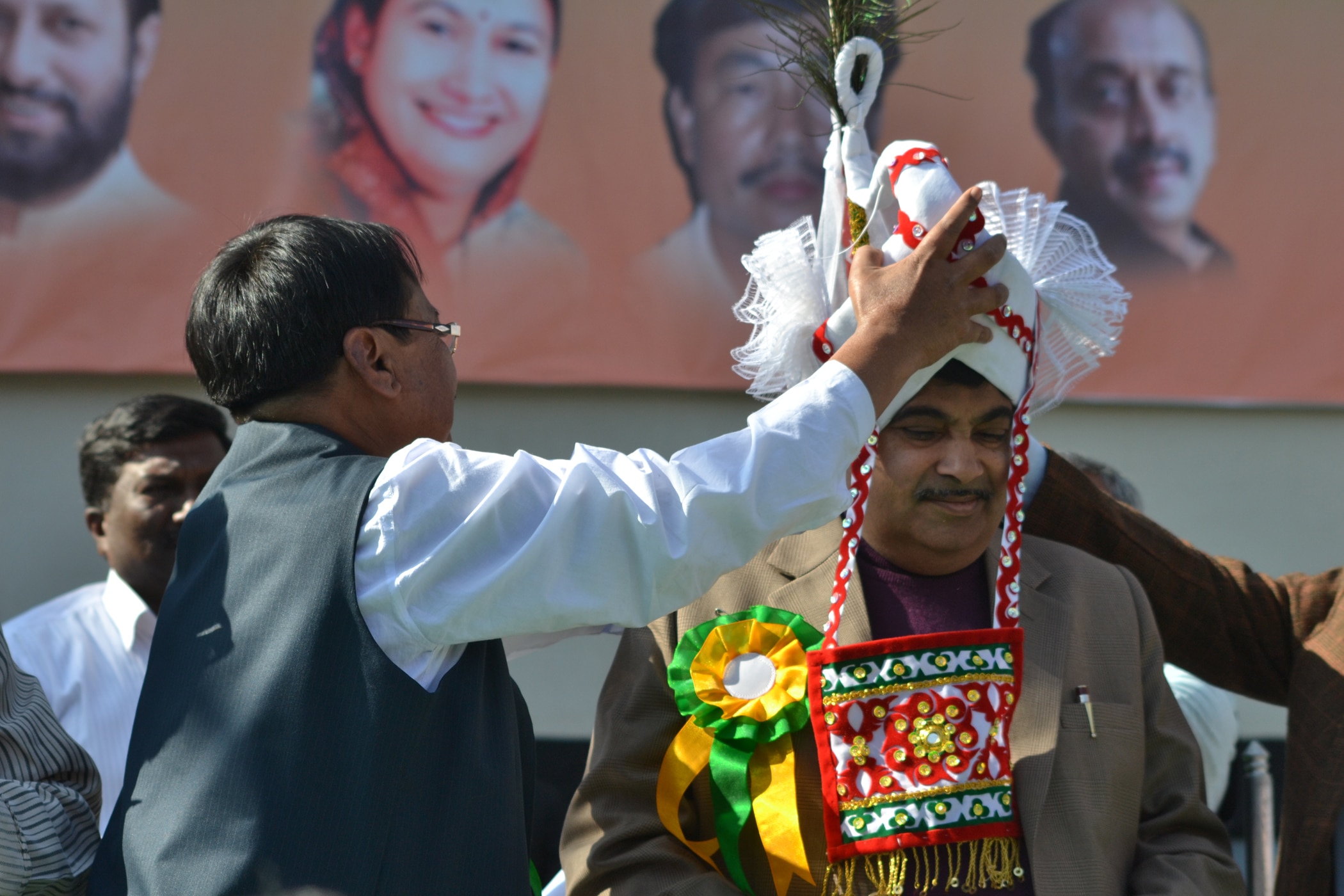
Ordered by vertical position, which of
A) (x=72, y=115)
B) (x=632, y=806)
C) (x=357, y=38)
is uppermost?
(x=357, y=38)

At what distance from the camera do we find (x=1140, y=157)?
14.4ft

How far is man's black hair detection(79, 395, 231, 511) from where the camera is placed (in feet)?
11.6

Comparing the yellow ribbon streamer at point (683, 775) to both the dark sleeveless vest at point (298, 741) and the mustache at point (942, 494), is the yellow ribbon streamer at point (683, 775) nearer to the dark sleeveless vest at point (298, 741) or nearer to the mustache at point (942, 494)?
the dark sleeveless vest at point (298, 741)

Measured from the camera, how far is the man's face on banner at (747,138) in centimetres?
431

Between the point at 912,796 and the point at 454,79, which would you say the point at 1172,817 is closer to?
the point at 912,796

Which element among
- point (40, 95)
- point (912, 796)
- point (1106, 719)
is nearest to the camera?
point (912, 796)

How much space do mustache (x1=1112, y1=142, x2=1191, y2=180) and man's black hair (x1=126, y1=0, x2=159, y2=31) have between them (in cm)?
323

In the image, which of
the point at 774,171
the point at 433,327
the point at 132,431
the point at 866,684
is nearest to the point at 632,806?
the point at 866,684

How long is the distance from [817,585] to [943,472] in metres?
0.29

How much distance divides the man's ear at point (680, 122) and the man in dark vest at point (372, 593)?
2716mm

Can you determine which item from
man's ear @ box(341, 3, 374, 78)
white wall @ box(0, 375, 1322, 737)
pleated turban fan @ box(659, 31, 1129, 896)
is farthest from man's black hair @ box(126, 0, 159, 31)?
pleated turban fan @ box(659, 31, 1129, 896)

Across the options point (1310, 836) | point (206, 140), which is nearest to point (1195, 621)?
point (1310, 836)

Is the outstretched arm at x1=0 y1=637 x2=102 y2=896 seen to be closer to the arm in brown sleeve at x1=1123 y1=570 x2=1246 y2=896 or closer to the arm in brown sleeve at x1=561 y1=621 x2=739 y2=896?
the arm in brown sleeve at x1=561 y1=621 x2=739 y2=896

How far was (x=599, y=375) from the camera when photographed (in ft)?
14.4
